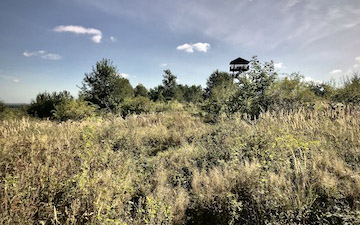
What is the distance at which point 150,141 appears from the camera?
6457 mm

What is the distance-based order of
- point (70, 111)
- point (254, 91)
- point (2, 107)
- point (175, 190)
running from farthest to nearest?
point (70, 111) < point (2, 107) < point (254, 91) < point (175, 190)

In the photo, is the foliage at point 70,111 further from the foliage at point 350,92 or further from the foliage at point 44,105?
the foliage at point 350,92

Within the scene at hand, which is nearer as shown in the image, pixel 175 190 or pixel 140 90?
pixel 175 190

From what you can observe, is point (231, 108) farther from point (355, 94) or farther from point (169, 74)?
point (169, 74)

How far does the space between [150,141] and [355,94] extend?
10053 millimetres

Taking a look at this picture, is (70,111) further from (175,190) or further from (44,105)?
(175,190)

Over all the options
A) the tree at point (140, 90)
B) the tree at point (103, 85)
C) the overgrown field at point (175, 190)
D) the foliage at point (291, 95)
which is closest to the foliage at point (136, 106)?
the tree at point (103, 85)

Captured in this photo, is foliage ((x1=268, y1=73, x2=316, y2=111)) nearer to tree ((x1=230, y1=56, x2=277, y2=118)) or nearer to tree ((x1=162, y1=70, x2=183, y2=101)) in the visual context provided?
tree ((x1=230, y1=56, x2=277, y2=118))

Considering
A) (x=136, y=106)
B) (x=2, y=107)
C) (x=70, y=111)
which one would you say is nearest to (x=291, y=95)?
(x=136, y=106)

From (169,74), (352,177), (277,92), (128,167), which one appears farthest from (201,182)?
(169,74)

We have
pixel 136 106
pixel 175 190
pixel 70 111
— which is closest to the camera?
pixel 175 190

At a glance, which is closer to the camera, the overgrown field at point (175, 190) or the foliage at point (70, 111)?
the overgrown field at point (175, 190)

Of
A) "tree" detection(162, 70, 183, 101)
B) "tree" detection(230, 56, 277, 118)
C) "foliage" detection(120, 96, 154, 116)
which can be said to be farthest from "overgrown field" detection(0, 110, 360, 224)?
"tree" detection(162, 70, 183, 101)

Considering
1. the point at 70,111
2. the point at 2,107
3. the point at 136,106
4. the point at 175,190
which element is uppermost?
the point at 136,106
